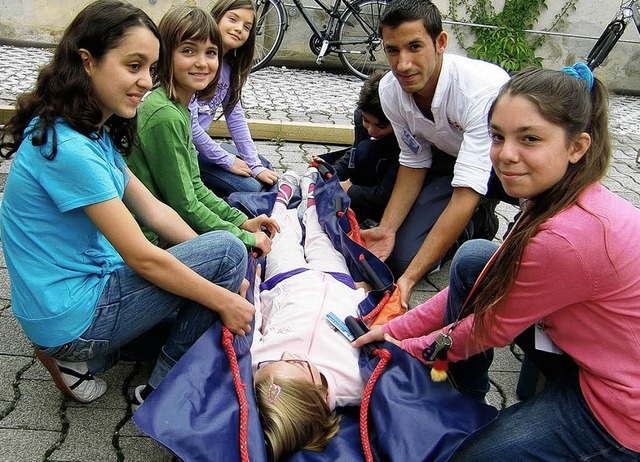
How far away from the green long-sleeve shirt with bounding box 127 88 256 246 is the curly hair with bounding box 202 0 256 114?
2.63 feet

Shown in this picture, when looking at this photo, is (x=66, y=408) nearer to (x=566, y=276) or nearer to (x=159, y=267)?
(x=159, y=267)

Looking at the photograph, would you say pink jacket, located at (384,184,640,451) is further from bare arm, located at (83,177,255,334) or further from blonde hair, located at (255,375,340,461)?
bare arm, located at (83,177,255,334)

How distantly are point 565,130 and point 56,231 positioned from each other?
1373 millimetres

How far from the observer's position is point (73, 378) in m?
2.01

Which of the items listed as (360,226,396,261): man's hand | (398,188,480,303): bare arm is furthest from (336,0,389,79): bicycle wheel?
(398,188,480,303): bare arm

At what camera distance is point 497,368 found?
98.5 inches

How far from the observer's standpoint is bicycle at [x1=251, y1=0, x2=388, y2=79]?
6.96 meters

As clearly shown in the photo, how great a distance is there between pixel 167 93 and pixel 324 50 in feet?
15.8

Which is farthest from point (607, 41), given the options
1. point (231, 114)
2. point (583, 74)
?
point (583, 74)

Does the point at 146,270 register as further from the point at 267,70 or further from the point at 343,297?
the point at 267,70

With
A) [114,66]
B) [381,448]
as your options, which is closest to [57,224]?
[114,66]

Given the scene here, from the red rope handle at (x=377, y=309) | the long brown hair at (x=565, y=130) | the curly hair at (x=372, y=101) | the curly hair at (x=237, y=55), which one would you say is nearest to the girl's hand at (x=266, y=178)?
the curly hair at (x=237, y=55)

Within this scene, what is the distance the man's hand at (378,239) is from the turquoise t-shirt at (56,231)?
60.1 inches

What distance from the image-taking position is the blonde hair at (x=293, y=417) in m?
1.77
